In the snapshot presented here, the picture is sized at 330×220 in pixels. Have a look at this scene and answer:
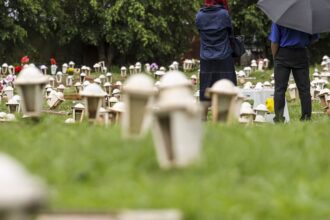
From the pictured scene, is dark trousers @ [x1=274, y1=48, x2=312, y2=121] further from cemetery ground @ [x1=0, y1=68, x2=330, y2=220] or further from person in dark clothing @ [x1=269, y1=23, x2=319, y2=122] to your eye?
cemetery ground @ [x1=0, y1=68, x2=330, y2=220]

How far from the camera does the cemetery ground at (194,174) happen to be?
3.46 metres

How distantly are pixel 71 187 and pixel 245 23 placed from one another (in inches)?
A: 1086

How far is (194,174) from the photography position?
3.92 meters

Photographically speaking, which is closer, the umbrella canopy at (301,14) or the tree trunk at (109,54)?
the umbrella canopy at (301,14)

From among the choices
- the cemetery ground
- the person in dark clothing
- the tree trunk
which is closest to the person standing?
the person in dark clothing

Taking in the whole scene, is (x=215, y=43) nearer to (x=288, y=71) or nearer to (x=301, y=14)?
(x=288, y=71)

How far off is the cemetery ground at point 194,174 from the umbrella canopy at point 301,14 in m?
4.40

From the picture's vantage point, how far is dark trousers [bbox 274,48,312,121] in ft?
30.6

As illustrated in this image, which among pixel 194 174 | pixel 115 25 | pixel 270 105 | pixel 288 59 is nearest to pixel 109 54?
pixel 115 25

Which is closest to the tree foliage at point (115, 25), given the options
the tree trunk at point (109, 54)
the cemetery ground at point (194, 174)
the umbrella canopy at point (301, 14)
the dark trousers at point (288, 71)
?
the tree trunk at point (109, 54)

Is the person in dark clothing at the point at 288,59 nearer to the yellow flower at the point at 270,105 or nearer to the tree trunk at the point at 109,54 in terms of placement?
the yellow flower at the point at 270,105

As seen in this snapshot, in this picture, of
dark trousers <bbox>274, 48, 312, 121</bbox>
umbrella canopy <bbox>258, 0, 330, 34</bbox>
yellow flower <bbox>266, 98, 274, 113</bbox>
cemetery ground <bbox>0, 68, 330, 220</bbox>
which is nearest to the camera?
cemetery ground <bbox>0, 68, 330, 220</bbox>

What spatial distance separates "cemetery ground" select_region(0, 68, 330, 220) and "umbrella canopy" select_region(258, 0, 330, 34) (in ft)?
14.4

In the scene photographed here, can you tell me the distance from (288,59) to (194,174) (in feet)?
18.7
